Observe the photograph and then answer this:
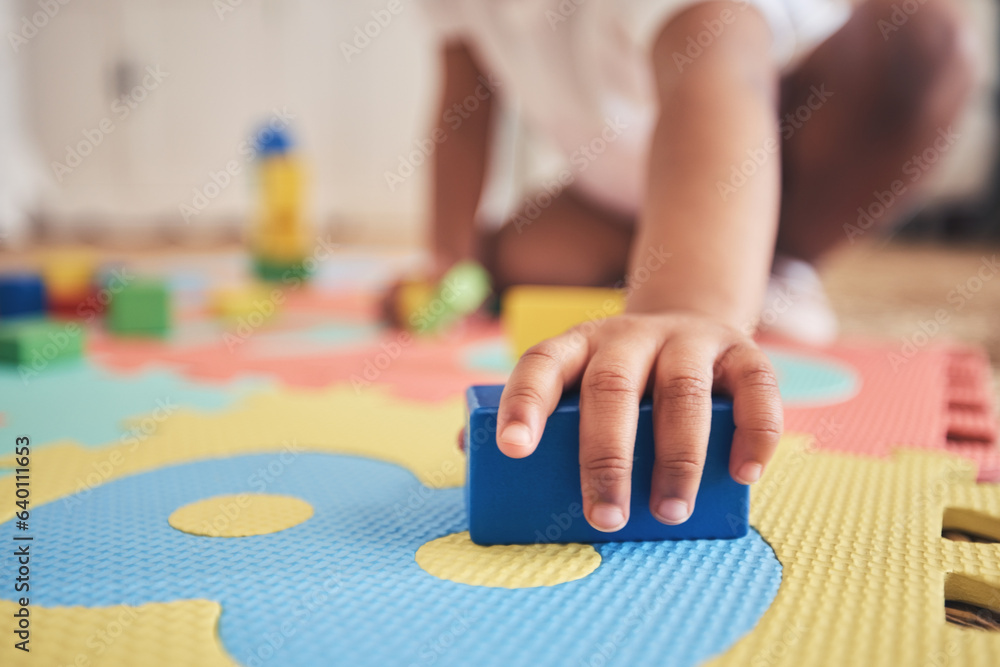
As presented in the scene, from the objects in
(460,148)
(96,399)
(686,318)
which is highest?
(460,148)

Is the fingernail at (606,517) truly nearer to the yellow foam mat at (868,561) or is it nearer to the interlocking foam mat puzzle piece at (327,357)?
the yellow foam mat at (868,561)

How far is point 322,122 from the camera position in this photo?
3.50 m

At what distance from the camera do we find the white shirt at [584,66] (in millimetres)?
913

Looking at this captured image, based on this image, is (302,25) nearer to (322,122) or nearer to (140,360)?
(322,122)

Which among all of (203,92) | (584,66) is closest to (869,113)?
(584,66)

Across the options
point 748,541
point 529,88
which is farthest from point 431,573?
point 529,88

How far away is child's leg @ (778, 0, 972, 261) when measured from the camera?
1.04 metres

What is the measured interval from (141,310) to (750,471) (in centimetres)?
90

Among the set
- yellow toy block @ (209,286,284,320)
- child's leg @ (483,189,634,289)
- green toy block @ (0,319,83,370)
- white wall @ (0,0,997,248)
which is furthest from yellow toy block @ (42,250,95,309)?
white wall @ (0,0,997,248)

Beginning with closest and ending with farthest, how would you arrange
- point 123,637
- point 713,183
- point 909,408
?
point 123,637, point 713,183, point 909,408

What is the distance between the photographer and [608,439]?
36 cm

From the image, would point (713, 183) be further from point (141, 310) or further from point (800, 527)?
point (141, 310)

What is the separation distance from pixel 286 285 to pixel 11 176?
6.77ft

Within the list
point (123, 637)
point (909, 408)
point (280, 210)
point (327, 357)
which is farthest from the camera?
point (280, 210)
